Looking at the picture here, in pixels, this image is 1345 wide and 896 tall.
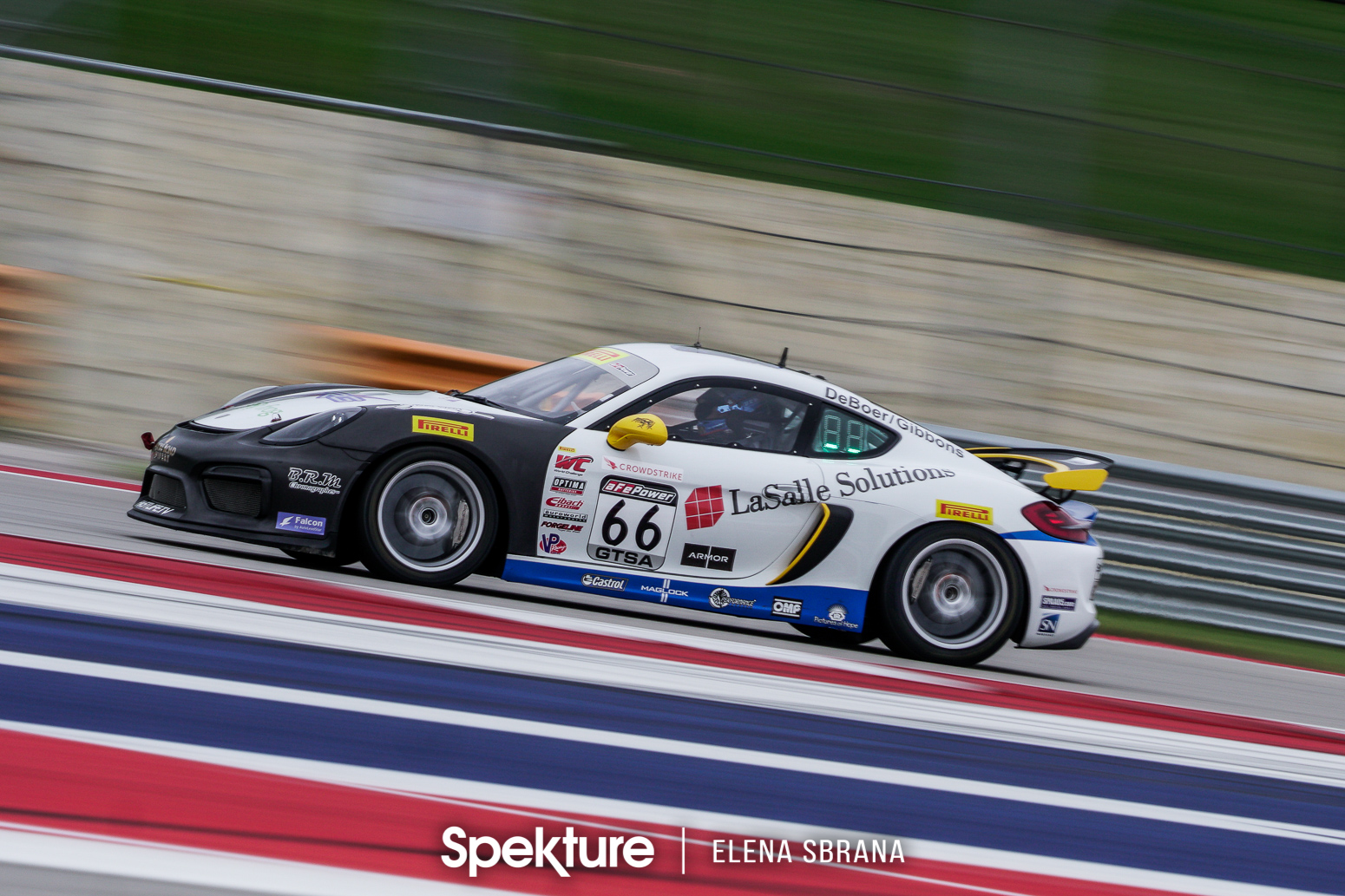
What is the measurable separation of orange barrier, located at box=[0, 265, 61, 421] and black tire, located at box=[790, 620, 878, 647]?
5.82 meters

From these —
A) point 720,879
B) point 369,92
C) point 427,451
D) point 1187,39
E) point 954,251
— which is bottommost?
point 720,879

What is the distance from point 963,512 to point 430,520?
258cm

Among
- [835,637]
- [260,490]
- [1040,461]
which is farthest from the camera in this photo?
[835,637]

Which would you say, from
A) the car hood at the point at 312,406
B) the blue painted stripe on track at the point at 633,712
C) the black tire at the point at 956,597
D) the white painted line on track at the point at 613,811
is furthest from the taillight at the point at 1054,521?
the white painted line on track at the point at 613,811

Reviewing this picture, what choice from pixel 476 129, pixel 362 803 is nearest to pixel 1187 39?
pixel 476 129

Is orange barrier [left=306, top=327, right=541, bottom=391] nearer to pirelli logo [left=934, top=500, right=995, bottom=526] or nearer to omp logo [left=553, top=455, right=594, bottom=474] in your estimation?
omp logo [left=553, top=455, right=594, bottom=474]

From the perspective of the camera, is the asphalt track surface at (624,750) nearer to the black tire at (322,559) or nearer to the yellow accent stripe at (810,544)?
the black tire at (322,559)

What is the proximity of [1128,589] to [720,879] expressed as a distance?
6387 mm

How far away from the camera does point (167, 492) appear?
19.1 feet

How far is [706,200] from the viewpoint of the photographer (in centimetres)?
1069

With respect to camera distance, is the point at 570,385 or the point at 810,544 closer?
the point at 810,544

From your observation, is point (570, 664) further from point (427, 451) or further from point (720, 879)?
point (720, 879)

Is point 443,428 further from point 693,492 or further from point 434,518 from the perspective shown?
point 693,492

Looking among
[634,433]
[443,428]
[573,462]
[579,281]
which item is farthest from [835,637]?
[579,281]
